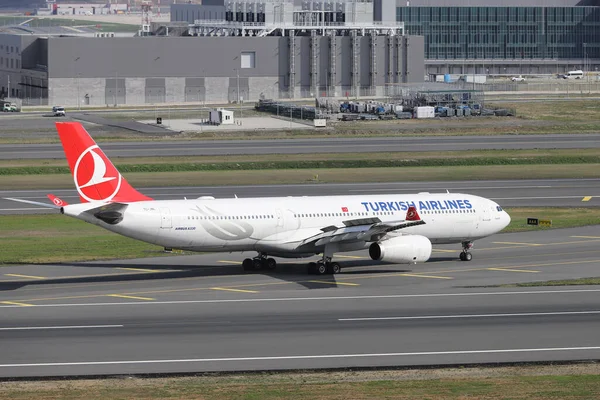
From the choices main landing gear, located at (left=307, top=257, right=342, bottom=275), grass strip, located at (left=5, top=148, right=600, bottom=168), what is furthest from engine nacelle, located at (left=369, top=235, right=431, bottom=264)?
grass strip, located at (left=5, top=148, right=600, bottom=168)

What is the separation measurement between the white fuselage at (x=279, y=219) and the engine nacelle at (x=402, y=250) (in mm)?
1388

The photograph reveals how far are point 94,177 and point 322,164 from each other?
56381 mm

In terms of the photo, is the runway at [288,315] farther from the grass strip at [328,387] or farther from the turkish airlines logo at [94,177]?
the turkish airlines logo at [94,177]

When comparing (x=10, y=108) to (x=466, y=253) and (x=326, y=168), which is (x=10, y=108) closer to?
(x=326, y=168)

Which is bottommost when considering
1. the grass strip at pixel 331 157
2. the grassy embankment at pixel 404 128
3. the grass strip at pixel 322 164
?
the grass strip at pixel 322 164

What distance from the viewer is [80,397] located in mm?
35312

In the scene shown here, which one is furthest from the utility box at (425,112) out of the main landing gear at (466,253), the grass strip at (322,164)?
the main landing gear at (466,253)

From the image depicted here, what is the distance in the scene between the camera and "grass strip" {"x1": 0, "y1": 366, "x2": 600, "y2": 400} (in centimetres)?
3544

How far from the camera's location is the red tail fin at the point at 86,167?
5594 centimetres

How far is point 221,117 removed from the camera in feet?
515

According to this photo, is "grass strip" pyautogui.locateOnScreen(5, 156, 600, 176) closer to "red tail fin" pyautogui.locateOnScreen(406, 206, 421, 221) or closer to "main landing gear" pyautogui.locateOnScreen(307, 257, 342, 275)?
"main landing gear" pyautogui.locateOnScreen(307, 257, 342, 275)

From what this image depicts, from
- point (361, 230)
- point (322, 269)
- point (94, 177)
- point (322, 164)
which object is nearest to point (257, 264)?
point (322, 269)

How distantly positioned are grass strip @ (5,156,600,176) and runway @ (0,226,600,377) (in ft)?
141

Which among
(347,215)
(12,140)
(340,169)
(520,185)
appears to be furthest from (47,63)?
(347,215)
